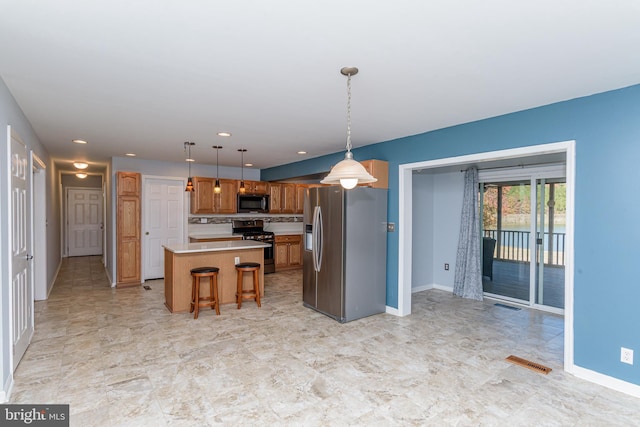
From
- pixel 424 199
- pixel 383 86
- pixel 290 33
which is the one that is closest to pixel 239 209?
pixel 424 199

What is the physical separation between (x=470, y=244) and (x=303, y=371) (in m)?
3.76

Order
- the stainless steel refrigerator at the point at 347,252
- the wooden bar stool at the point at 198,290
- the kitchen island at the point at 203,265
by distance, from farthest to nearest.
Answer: the kitchen island at the point at 203,265 → the wooden bar stool at the point at 198,290 → the stainless steel refrigerator at the point at 347,252

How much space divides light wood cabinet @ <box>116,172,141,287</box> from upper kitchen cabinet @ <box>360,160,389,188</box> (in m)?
4.49

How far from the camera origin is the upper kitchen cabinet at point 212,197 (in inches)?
271

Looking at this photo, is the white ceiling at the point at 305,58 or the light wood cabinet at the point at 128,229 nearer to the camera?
the white ceiling at the point at 305,58

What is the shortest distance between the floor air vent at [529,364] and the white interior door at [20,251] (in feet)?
15.0

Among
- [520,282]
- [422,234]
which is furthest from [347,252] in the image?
[520,282]

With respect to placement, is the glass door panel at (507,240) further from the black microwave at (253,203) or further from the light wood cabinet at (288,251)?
the black microwave at (253,203)

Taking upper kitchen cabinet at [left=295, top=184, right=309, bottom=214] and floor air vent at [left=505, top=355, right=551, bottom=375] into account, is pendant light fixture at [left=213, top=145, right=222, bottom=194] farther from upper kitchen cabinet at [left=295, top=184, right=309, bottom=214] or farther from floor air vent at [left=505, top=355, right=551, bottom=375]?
floor air vent at [left=505, top=355, right=551, bottom=375]

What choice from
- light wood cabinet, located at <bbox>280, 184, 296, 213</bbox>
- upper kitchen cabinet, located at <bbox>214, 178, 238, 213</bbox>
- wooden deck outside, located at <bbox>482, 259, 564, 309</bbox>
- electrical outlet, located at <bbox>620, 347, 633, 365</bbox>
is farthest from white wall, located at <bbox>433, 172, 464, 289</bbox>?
upper kitchen cabinet, located at <bbox>214, 178, 238, 213</bbox>

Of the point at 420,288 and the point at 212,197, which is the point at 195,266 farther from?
the point at 420,288

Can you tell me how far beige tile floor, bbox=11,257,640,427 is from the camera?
2.38m

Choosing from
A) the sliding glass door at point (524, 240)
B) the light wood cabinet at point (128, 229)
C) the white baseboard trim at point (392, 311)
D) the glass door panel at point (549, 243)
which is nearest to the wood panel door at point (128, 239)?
the light wood cabinet at point (128, 229)

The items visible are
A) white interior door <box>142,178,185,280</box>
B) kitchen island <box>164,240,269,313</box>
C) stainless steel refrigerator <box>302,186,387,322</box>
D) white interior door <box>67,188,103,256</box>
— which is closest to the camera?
stainless steel refrigerator <box>302,186,387,322</box>
